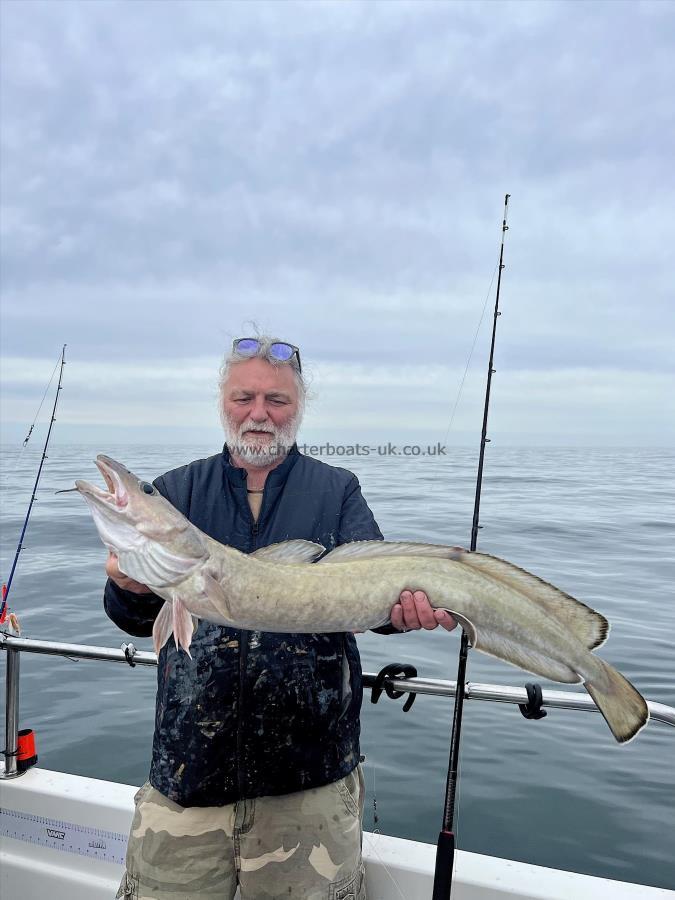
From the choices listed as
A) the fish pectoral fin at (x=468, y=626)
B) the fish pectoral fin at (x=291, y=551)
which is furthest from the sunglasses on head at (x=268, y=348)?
the fish pectoral fin at (x=468, y=626)

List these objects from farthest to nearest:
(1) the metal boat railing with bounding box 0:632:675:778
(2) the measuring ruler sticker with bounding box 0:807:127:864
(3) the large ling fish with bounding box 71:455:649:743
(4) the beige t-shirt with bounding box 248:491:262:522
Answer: (2) the measuring ruler sticker with bounding box 0:807:127:864 < (4) the beige t-shirt with bounding box 248:491:262:522 < (1) the metal boat railing with bounding box 0:632:675:778 < (3) the large ling fish with bounding box 71:455:649:743

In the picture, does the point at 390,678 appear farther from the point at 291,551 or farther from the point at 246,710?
the point at 291,551

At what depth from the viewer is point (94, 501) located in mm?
2545

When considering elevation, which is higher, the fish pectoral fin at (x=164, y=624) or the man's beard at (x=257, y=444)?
the man's beard at (x=257, y=444)

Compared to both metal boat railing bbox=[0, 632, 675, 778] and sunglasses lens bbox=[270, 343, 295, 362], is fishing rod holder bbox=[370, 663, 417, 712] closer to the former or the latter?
metal boat railing bbox=[0, 632, 675, 778]

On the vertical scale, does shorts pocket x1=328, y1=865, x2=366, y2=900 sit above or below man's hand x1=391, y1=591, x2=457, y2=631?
below

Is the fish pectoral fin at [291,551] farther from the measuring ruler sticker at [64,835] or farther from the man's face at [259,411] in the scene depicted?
the measuring ruler sticker at [64,835]

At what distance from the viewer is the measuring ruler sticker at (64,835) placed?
151 inches

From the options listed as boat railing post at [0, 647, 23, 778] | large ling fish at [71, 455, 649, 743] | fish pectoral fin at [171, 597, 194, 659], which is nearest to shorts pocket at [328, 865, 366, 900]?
large ling fish at [71, 455, 649, 743]

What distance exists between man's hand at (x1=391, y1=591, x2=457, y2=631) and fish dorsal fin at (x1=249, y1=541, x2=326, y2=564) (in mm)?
397

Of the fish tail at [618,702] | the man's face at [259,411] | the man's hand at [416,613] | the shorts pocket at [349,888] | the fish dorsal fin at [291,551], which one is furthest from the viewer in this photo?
the man's face at [259,411]

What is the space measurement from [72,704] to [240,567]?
211 inches

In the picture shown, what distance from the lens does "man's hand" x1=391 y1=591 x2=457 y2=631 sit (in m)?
2.70

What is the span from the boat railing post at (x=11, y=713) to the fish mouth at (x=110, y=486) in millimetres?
1973
